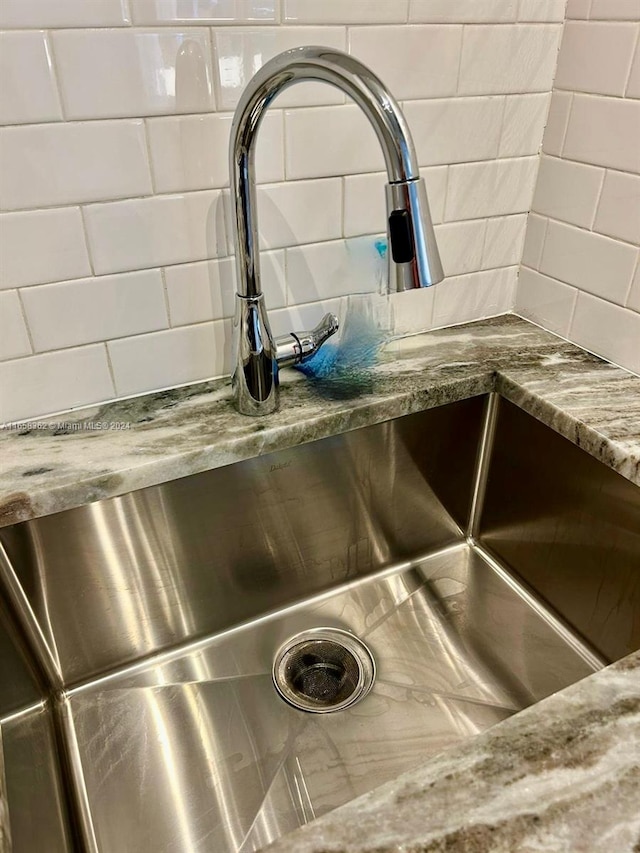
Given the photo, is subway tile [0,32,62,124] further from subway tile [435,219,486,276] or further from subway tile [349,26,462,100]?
subway tile [435,219,486,276]

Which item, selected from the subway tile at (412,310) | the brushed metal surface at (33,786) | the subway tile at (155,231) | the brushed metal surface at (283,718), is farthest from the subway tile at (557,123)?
the brushed metal surface at (33,786)

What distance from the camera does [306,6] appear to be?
67 cm

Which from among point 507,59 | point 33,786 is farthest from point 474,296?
point 33,786

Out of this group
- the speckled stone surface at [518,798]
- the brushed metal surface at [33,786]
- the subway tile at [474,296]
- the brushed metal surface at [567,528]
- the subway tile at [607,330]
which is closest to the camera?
the speckled stone surface at [518,798]

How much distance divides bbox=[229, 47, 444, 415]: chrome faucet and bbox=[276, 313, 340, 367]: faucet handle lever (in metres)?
0.03

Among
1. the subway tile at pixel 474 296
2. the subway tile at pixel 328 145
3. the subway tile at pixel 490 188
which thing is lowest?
the subway tile at pixel 474 296

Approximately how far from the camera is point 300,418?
739 mm

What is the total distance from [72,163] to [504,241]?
1.89 ft

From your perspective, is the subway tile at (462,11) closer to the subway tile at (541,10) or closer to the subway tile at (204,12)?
the subway tile at (541,10)

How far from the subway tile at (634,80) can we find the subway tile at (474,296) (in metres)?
0.27

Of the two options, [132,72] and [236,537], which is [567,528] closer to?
[236,537]

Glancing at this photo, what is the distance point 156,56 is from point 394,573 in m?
0.65

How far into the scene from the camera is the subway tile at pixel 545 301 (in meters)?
0.90

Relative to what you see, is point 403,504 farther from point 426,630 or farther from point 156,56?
point 156,56
